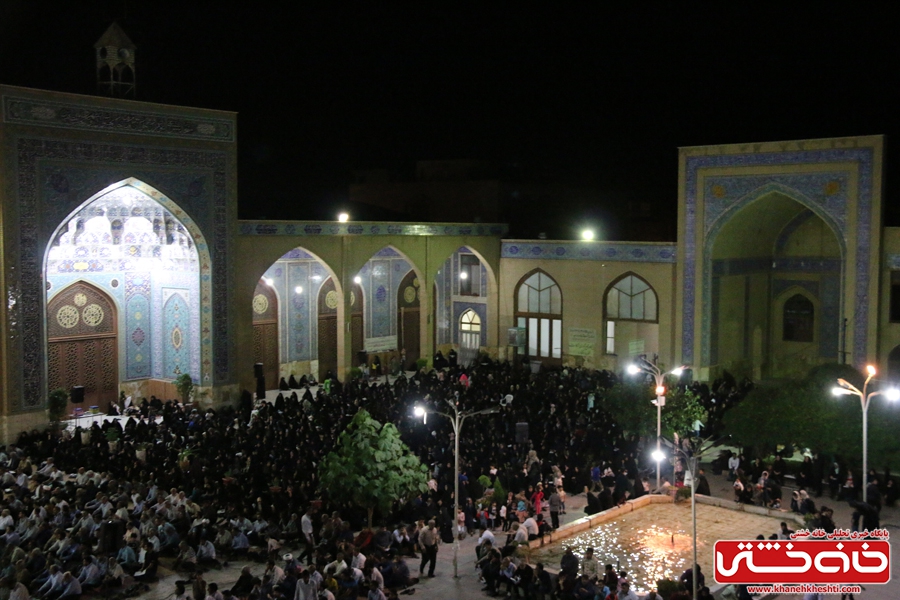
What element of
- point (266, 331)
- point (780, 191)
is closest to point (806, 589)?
point (780, 191)

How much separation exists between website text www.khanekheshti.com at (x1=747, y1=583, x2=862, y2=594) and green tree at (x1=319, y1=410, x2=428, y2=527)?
497cm

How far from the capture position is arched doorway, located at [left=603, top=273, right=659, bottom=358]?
1000 inches

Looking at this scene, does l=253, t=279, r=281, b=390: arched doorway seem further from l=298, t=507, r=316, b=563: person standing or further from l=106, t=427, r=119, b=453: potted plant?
l=298, t=507, r=316, b=563: person standing

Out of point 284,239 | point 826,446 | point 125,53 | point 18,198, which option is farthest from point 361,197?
point 826,446

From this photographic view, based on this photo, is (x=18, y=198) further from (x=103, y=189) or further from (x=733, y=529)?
(x=733, y=529)

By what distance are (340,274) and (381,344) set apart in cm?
407

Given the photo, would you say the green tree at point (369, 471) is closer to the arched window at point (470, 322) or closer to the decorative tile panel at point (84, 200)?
the decorative tile panel at point (84, 200)

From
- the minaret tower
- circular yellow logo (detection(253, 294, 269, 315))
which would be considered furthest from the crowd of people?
the minaret tower

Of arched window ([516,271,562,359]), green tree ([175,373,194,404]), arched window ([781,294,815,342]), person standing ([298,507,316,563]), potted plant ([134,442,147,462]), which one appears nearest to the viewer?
person standing ([298,507,316,563])

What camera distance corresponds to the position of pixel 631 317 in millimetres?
25828

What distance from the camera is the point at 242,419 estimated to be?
19.5 m

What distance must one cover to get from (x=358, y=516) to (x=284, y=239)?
10.8 meters

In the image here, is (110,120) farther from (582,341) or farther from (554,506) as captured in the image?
(582,341)

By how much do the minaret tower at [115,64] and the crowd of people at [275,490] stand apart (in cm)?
713
